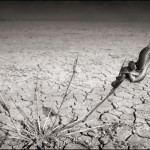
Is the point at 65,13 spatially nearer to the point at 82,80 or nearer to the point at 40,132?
the point at 82,80

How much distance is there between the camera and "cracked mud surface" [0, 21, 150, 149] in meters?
2.08

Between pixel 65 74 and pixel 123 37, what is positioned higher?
pixel 123 37

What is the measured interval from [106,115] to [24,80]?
1.36m

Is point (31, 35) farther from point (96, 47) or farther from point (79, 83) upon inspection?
point (79, 83)

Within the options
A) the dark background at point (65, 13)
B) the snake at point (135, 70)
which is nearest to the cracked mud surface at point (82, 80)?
the snake at point (135, 70)

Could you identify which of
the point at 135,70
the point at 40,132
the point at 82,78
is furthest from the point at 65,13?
the point at 40,132

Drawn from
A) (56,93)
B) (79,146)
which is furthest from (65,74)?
(79,146)

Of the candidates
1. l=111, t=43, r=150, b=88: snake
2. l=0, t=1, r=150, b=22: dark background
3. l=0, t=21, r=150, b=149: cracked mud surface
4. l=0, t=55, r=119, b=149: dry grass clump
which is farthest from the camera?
l=0, t=1, r=150, b=22: dark background

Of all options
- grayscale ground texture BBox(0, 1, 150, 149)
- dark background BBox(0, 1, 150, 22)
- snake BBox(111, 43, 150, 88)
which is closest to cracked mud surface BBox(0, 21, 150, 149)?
grayscale ground texture BBox(0, 1, 150, 149)

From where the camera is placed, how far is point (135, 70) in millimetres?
2990

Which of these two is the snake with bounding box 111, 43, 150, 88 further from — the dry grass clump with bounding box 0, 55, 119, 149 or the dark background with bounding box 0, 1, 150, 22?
the dark background with bounding box 0, 1, 150, 22

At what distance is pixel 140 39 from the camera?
5.70 m

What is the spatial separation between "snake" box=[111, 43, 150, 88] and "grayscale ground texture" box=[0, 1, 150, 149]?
0.45ft

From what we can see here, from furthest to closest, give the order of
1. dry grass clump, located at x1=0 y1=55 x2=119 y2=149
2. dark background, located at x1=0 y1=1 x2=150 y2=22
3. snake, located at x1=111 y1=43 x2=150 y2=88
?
dark background, located at x1=0 y1=1 x2=150 y2=22 < snake, located at x1=111 y1=43 x2=150 y2=88 < dry grass clump, located at x1=0 y1=55 x2=119 y2=149
